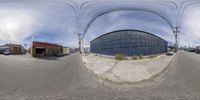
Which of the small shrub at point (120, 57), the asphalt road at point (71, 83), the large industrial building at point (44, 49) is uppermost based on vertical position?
the large industrial building at point (44, 49)

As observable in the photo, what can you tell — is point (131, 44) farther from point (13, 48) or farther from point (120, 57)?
point (13, 48)

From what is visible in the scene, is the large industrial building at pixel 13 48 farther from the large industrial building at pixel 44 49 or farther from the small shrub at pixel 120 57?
the small shrub at pixel 120 57

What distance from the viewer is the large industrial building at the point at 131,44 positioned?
2994 mm

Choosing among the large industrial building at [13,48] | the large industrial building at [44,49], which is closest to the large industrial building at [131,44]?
the large industrial building at [44,49]

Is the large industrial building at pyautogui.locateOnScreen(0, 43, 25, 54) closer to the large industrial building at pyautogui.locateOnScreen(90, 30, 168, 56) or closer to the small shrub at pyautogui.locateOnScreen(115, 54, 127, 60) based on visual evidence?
the large industrial building at pyautogui.locateOnScreen(90, 30, 168, 56)

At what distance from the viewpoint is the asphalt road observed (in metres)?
3.62

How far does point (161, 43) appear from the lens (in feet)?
10.8

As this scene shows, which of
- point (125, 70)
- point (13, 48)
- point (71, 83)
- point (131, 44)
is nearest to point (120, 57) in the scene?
point (131, 44)

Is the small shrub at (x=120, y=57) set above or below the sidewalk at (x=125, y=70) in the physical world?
above

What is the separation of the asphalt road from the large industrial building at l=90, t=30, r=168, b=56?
1.94 ft

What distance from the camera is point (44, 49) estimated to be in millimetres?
3309

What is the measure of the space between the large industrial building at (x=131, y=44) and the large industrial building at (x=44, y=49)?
29.1 inches

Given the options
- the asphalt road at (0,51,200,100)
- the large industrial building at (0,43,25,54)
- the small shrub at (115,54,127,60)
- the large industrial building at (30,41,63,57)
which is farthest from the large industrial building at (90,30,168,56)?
the large industrial building at (0,43,25,54)

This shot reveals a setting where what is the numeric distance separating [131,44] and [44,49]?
153 cm
